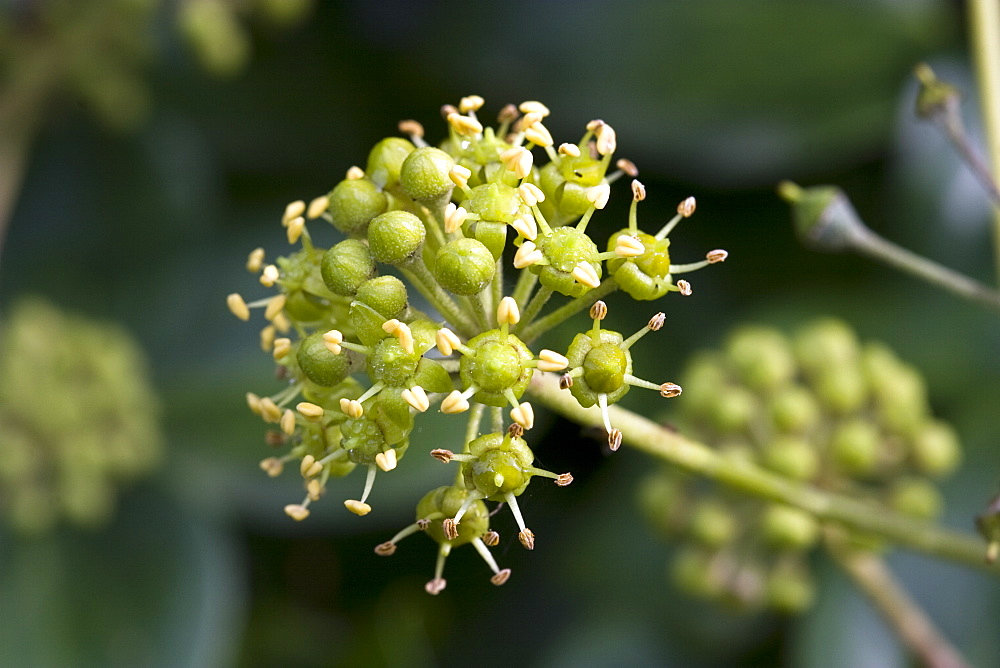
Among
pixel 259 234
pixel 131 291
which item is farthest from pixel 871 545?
pixel 131 291

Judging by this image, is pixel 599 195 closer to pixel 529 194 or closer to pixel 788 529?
pixel 529 194

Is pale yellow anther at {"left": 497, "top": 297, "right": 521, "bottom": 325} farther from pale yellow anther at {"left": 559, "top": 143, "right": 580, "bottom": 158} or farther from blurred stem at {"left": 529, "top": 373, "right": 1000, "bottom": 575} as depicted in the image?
pale yellow anther at {"left": 559, "top": 143, "right": 580, "bottom": 158}

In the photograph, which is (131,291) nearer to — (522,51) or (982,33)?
(522,51)

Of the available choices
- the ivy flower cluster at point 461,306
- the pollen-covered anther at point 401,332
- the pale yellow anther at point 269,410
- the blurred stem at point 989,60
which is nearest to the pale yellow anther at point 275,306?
the ivy flower cluster at point 461,306

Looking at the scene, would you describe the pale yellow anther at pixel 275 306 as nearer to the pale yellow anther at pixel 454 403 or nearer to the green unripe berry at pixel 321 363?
the green unripe berry at pixel 321 363

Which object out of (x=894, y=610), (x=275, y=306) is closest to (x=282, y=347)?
(x=275, y=306)
